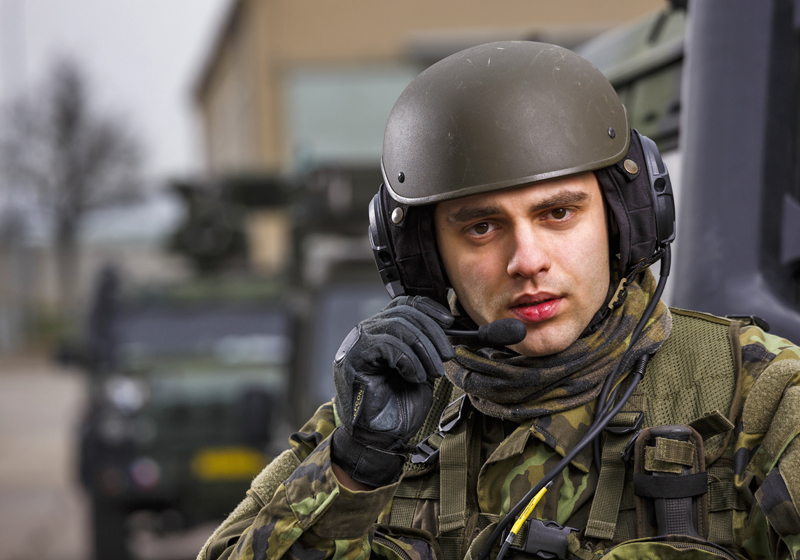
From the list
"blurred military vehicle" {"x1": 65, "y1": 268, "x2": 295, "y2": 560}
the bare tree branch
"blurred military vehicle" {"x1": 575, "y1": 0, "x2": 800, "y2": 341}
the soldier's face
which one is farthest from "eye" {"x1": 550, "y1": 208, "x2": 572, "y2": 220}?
the bare tree branch

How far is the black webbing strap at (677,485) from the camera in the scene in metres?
1.52

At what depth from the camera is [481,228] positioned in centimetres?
174

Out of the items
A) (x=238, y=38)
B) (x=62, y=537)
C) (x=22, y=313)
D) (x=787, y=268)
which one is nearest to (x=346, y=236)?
(x=62, y=537)

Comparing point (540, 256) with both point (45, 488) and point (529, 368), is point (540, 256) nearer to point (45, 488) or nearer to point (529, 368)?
point (529, 368)

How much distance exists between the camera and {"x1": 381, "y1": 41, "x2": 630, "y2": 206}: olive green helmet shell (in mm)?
1676

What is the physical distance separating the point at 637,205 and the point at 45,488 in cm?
1012

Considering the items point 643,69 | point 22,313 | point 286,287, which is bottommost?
point 22,313

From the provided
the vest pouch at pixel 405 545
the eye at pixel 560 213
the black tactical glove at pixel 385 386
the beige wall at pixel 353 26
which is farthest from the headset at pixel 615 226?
the beige wall at pixel 353 26

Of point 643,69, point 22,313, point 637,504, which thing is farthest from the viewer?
point 22,313

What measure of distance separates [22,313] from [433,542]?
28747mm

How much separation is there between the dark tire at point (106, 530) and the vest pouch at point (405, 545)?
5216 mm

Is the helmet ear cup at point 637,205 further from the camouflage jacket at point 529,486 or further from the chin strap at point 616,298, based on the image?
the camouflage jacket at point 529,486

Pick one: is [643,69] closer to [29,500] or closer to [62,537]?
[62,537]

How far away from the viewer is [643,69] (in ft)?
9.11
